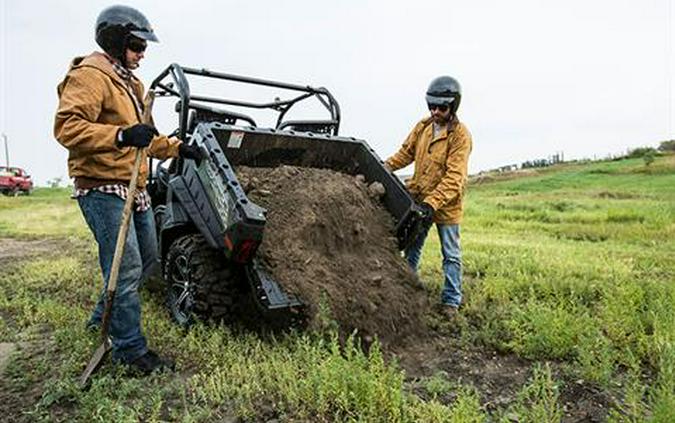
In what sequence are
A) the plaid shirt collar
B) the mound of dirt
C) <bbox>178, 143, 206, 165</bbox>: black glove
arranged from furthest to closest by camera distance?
the mound of dirt
<bbox>178, 143, 206, 165</bbox>: black glove
the plaid shirt collar

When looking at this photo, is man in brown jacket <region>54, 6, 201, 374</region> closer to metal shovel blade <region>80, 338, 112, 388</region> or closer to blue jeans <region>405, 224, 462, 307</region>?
metal shovel blade <region>80, 338, 112, 388</region>

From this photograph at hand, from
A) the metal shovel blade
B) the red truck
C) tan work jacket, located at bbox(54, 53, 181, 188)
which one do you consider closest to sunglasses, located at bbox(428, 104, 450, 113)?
tan work jacket, located at bbox(54, 53, 181, 188)

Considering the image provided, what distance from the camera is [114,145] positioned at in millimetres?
3615

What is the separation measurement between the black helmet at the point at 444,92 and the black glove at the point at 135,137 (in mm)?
2519

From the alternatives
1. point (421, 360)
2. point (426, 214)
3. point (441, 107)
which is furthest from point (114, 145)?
point (441, 107)

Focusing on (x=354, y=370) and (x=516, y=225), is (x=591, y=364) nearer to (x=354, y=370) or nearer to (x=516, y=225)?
(x=354, y=370)

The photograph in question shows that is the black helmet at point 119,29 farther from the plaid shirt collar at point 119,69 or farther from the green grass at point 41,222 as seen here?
the green grass at point 41,222

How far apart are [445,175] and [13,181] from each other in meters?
28.8

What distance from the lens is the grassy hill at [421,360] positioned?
3133 mm

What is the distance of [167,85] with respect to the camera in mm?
5191

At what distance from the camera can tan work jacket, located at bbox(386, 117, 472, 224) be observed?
5.19 meters

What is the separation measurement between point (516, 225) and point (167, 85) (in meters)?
8.83

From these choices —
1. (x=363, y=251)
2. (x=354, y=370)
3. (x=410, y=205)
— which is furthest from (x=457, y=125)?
(x=354, y=370)

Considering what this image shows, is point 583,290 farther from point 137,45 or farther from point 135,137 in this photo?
point 137,45
